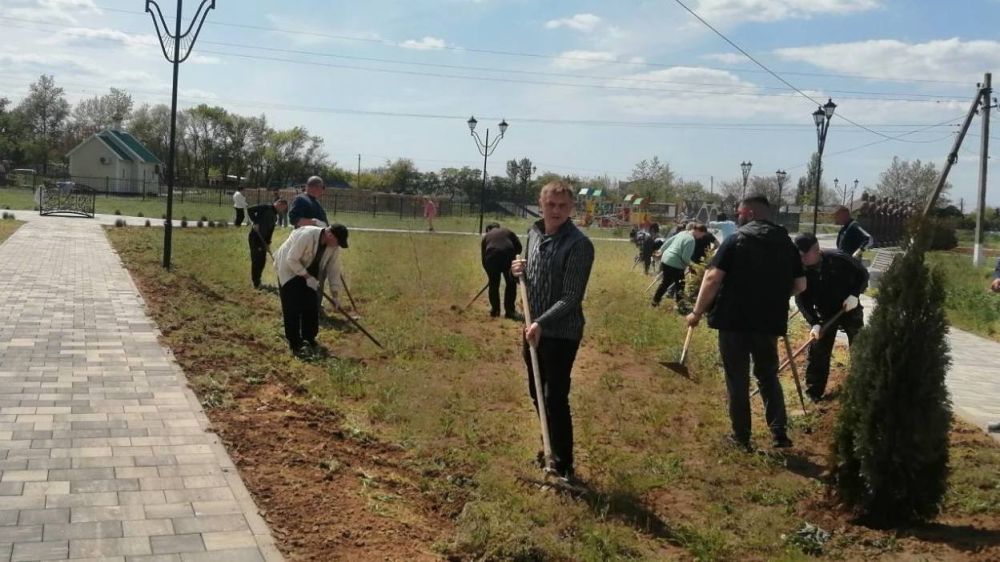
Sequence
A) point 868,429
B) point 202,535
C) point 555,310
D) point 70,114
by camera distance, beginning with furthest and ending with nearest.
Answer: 1. point 70,114
2. point 555,310
3. point 868,429
4. point 202,535

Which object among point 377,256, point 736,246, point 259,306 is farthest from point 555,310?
point 377,256

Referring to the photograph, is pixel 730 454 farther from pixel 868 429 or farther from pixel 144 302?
pixel 144 302

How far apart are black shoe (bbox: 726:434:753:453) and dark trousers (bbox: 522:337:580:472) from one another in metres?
1.39

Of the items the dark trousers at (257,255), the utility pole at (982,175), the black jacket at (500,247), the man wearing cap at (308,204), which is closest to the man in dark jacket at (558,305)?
the man wearing cap at (308,204)

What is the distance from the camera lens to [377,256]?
20.2m

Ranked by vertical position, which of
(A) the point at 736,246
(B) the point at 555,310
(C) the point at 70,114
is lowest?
(B) the point at 555,310

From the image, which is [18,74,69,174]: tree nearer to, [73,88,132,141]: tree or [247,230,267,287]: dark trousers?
[73,88,132,141]: tree

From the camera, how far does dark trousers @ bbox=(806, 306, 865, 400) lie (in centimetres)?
696

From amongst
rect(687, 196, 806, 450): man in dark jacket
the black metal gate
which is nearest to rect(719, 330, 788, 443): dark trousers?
rect(687, 196, 806, 450): man in dark jacket

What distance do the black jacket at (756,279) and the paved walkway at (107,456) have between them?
3.15m

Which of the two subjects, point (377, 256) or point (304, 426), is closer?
point (304, 426)

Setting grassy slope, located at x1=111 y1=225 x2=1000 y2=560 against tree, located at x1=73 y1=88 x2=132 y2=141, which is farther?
tree, located at x1=73 y1=88 x2=132 y2=141

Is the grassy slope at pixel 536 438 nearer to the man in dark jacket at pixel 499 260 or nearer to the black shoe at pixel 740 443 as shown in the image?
the black shoe at pixel 740 443

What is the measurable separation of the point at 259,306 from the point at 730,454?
7125mm
